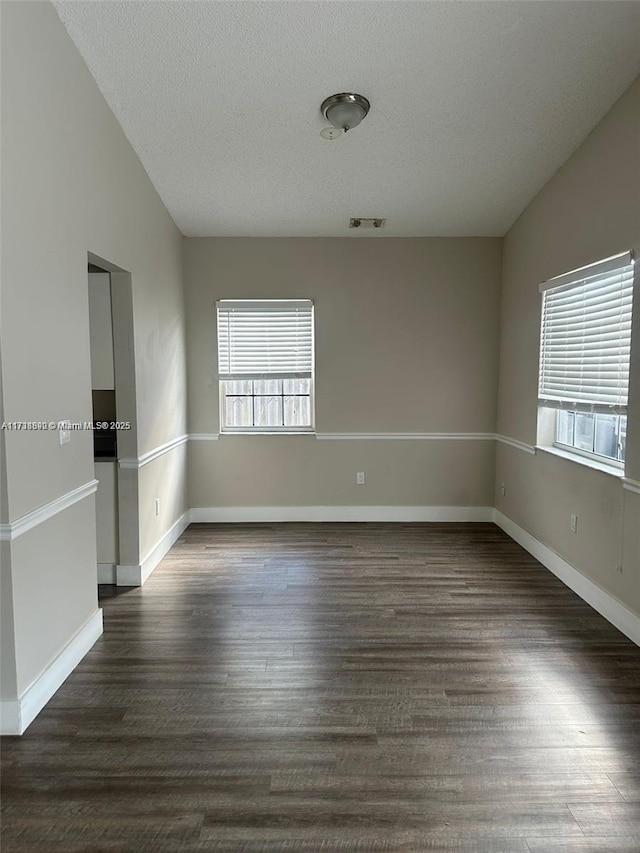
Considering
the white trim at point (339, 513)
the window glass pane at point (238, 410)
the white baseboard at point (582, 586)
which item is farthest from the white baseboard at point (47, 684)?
the white baseboard at point (582, 586)

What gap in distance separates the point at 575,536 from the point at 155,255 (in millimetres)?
3676

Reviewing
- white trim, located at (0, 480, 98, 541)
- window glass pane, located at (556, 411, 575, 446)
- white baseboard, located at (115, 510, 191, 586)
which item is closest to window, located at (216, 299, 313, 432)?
white baseboard, located at (115, 510, 191, 586)

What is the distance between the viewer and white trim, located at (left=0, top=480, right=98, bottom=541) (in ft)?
A: 6.53

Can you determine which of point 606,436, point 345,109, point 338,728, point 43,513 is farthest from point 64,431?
point 606,436

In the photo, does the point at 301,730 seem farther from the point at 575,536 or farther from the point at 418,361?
the point at 418,361

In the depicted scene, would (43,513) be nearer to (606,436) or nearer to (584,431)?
(606,436)

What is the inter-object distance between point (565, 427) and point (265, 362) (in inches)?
106

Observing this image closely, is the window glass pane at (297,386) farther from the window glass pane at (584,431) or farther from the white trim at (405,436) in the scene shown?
the window glass pane at (584,431)

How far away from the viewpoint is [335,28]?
249cm

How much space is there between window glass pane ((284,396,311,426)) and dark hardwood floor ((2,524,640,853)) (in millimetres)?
1917

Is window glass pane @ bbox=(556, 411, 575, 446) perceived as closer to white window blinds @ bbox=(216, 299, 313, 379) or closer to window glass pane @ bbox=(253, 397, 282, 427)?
white window blinds @ bbox=(216, 299, 313, 379)

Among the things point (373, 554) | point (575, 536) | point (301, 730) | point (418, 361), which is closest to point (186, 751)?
point (301, 730)

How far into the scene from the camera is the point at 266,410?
504cm

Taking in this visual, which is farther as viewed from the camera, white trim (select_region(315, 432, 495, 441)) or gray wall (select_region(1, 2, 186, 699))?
white trim (select_region(315, 432, 495, 441))
